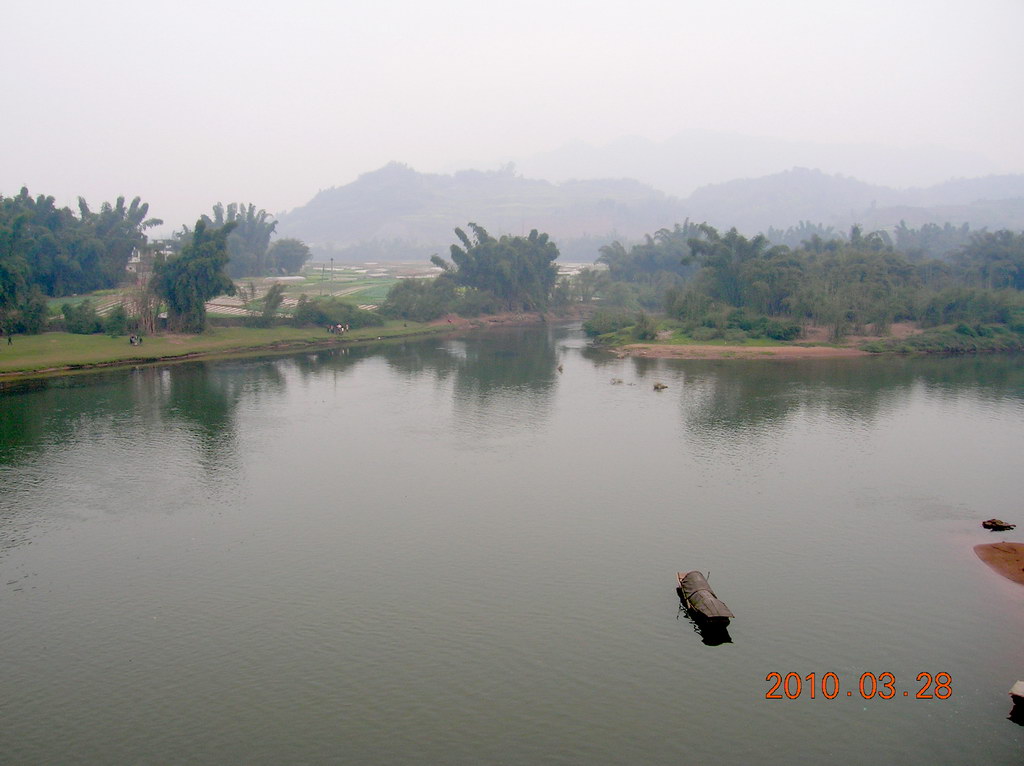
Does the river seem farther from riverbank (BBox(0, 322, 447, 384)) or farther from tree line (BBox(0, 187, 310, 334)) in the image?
tree line (BBox(0, 187, 310, 334))

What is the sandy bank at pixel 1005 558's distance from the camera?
21047mm

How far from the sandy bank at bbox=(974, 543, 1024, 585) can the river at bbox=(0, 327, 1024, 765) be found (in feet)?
1.71

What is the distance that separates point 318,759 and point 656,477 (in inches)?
731

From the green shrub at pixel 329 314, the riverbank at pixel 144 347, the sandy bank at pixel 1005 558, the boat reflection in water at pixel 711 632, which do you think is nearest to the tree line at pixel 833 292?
the green shrub at pixel 329 314

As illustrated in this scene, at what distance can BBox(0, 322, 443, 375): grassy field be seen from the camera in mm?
52753

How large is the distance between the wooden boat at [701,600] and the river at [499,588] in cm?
58

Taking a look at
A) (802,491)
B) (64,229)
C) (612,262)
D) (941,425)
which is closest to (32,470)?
(802,491)

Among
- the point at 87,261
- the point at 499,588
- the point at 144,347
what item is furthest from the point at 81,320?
the point at 499,588

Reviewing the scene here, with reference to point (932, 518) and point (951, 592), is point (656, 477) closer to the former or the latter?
point (932, 518)

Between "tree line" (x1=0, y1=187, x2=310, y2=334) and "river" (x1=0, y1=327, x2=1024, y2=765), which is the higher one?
"tree line" (x1=0, y1=187, x2=310, y2=334)

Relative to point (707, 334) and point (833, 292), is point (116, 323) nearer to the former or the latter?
point (707, 334)
